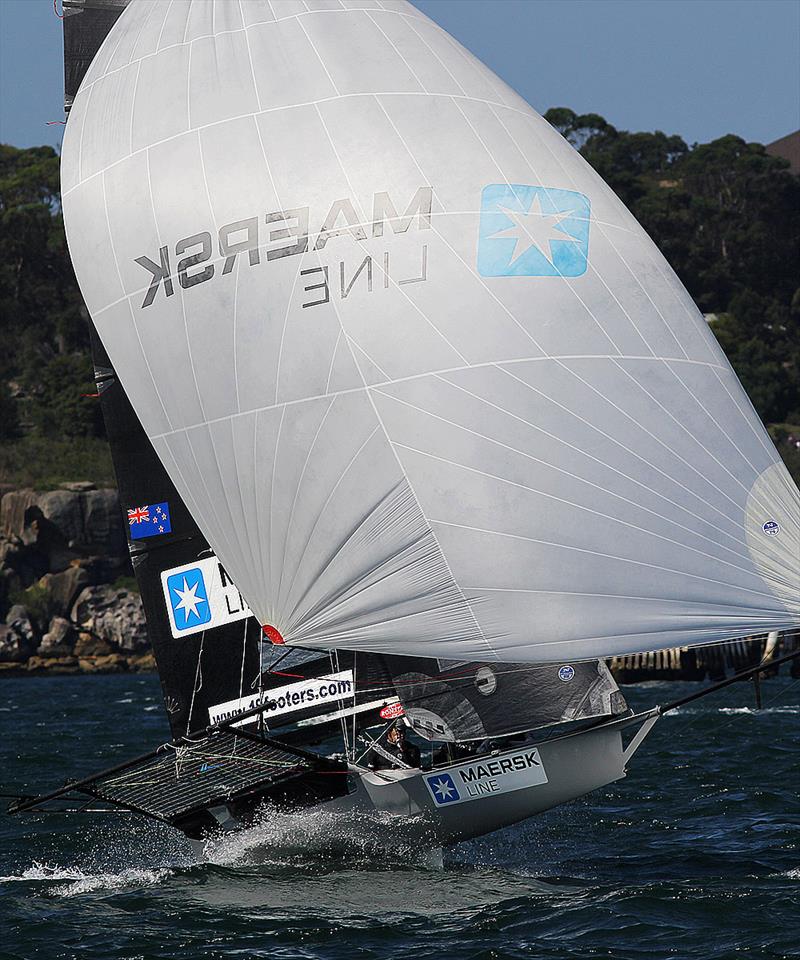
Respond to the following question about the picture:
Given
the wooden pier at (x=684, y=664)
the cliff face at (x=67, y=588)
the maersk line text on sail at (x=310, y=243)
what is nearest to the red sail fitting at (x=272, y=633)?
the maersk line text on sail at (x=310, y=243)

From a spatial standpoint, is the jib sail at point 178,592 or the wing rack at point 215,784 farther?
the jib sail at point 178,592

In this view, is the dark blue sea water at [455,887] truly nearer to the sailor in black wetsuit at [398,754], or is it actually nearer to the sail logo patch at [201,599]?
the sailor in black wetsuit at [398,754]

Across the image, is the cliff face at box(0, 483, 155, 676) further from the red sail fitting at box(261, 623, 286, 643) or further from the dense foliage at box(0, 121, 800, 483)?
the red sail fitting at box(261, 623, 286, 643)

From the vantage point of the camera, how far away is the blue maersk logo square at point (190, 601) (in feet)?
40.4

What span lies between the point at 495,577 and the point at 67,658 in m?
43.5

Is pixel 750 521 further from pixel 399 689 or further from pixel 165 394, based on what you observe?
pixel 165 394

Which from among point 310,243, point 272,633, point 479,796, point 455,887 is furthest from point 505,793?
point 310,243

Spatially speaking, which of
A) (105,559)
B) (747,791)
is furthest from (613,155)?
(747,791)

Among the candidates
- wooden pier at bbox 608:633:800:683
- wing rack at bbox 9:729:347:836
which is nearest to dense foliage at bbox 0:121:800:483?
wooden pier at bbox 608:633:800:683

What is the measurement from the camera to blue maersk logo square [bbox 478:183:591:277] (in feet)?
32.9

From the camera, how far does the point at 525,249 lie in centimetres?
1006

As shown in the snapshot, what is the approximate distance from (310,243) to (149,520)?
318 cm

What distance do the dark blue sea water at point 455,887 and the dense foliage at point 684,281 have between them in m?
47.8

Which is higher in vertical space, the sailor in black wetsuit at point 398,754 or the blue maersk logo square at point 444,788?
the sailor in black wetsuit at point 398,754
